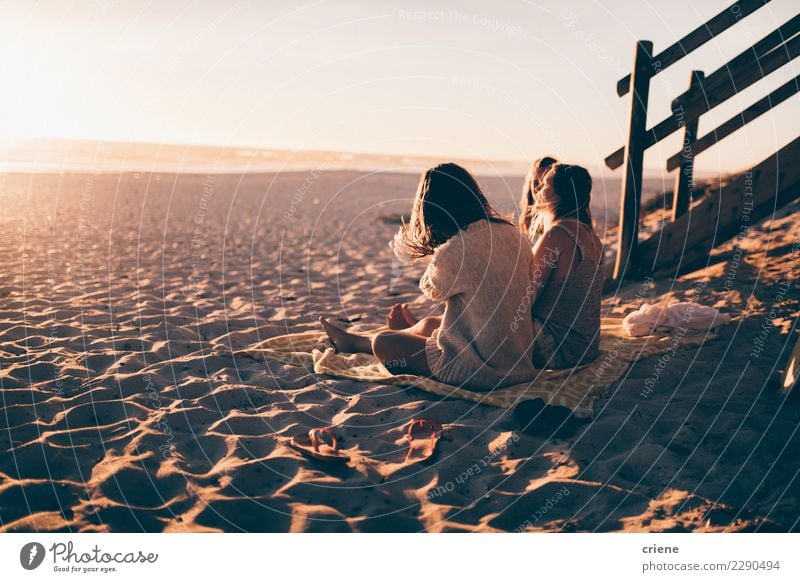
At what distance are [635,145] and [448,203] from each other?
2878 millimetres

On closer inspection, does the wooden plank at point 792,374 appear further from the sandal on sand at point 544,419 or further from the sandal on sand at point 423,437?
the sandal on sand at point 423,437

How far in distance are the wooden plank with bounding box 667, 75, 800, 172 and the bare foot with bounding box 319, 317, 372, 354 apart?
3.40 metres

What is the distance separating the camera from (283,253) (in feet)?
33.4

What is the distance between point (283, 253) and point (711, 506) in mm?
7958

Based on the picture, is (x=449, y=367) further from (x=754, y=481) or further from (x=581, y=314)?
Answer: (x=754, y=481)

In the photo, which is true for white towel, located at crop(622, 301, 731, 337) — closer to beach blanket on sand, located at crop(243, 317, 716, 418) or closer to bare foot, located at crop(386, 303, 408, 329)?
beach blanket on sand, located at crop(243, 317, 716, 418)

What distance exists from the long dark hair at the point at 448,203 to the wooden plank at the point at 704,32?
2757 mm

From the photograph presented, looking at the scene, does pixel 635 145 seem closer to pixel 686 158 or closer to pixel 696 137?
pixel 686 158

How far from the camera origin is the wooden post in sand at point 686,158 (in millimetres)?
5727

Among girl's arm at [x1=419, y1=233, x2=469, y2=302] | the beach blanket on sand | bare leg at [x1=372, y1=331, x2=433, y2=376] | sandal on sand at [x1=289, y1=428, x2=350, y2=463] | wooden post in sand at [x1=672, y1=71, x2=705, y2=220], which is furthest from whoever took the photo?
wooden post in sand at [x1=672, y1=71, x2=705, y2=220]

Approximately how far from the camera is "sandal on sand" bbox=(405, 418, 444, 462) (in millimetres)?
3639

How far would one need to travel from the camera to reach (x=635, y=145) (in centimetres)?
609

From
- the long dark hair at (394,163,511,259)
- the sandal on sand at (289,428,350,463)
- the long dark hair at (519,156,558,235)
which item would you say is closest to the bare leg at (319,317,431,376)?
the long dark hair at (394,163,511,259)

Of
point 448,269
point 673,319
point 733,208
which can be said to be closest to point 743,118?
point 733,208
